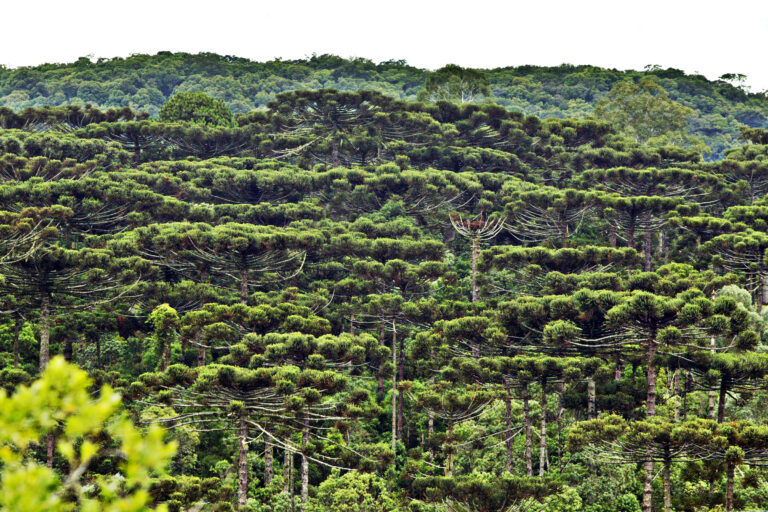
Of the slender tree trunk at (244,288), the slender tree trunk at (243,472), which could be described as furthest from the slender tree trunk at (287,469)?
the slender tree trunk at (244,288)

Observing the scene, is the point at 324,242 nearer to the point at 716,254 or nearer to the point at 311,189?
the point at 311,189

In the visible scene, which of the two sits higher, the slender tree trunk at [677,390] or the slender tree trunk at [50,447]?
the slender tree trunk at [677,390]

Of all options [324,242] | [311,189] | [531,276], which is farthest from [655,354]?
[311,189]

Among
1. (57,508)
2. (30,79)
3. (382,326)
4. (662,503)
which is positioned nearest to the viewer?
(57,508)

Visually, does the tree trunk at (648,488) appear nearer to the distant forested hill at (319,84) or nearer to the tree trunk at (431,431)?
the tree trunk at (431,431)

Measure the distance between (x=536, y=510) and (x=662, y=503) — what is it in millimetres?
4453

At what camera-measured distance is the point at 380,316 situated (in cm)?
3155

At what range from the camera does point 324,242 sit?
37.4 metres

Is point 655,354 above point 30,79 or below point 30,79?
below

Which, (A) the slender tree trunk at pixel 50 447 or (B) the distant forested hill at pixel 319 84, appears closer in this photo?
(A) the slender tree trunk at pixel 50 447

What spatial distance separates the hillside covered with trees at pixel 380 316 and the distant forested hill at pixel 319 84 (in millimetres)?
43433

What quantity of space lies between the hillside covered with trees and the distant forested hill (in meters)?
43.4

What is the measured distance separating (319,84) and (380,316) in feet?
283

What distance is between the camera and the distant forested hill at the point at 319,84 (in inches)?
3831
